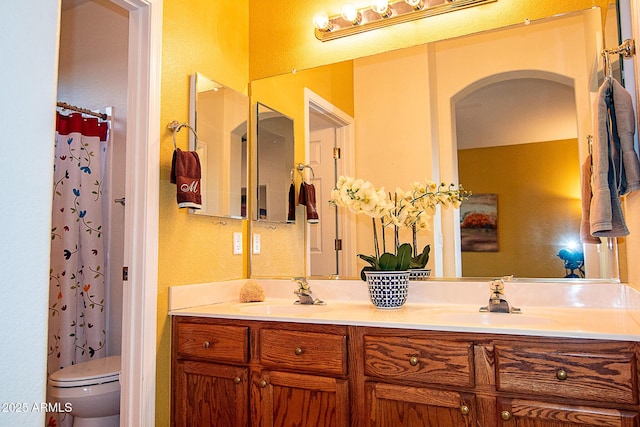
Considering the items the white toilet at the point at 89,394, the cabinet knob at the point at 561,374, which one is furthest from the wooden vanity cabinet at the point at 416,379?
the white toilet at the point at 89,394

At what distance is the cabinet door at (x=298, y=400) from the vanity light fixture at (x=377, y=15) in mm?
1661

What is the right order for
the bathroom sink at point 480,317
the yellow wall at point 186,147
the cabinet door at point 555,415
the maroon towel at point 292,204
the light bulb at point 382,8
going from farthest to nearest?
the maroon towel at point 292,204, the light bulb at point 382,8, the yellow wall at point 186,147, the bathroom sink at point 480,317, the cabinet door at point 555,415

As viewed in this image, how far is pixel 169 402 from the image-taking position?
1900 mm

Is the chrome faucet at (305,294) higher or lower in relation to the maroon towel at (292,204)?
lower

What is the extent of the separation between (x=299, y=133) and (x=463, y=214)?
97cm

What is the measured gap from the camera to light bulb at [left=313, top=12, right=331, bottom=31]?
7.48ft

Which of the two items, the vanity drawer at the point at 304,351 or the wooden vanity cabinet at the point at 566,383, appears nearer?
the wooden vanity cabinet at the point at 566,383

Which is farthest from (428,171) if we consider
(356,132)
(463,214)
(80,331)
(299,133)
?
(80,331)

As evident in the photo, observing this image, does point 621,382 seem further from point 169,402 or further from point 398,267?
point 169,402

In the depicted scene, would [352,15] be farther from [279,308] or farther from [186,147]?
[279,308]

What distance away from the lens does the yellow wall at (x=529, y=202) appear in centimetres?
180

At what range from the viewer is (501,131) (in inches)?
Result: 75.4

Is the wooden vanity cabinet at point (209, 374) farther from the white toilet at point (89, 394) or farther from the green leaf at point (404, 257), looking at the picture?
the green leaf at point (404, 257)

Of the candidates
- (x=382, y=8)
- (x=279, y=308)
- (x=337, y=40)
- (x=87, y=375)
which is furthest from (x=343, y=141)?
(x=87, y=375)
